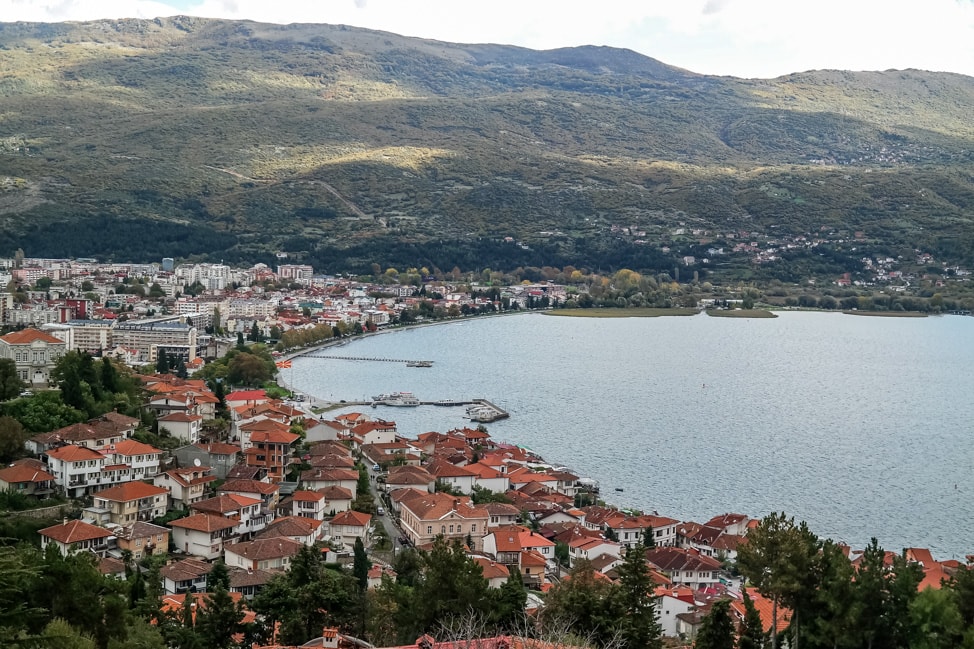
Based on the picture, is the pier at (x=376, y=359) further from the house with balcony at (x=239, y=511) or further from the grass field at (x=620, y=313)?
the house with balcony at (x=239, y=511)

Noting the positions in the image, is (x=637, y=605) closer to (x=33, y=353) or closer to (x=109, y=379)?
(x=109, y=379)

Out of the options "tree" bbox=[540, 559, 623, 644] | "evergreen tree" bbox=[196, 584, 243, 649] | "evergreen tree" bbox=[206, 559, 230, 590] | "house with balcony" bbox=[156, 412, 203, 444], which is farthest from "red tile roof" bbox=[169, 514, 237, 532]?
"tree" bbox=[540, 559, 623, 644]

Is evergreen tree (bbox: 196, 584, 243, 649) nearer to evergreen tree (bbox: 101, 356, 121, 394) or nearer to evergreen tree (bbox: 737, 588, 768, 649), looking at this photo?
evergreen tree (bbox: 737, 588, 768, 649)

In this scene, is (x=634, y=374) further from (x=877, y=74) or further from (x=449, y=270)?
(x=877, y=74)

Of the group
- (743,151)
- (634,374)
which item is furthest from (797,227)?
(634,374)

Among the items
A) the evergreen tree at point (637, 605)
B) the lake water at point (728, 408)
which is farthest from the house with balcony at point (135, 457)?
the lake water at point (728, 408)

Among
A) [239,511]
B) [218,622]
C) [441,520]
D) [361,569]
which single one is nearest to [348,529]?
[441,520]
